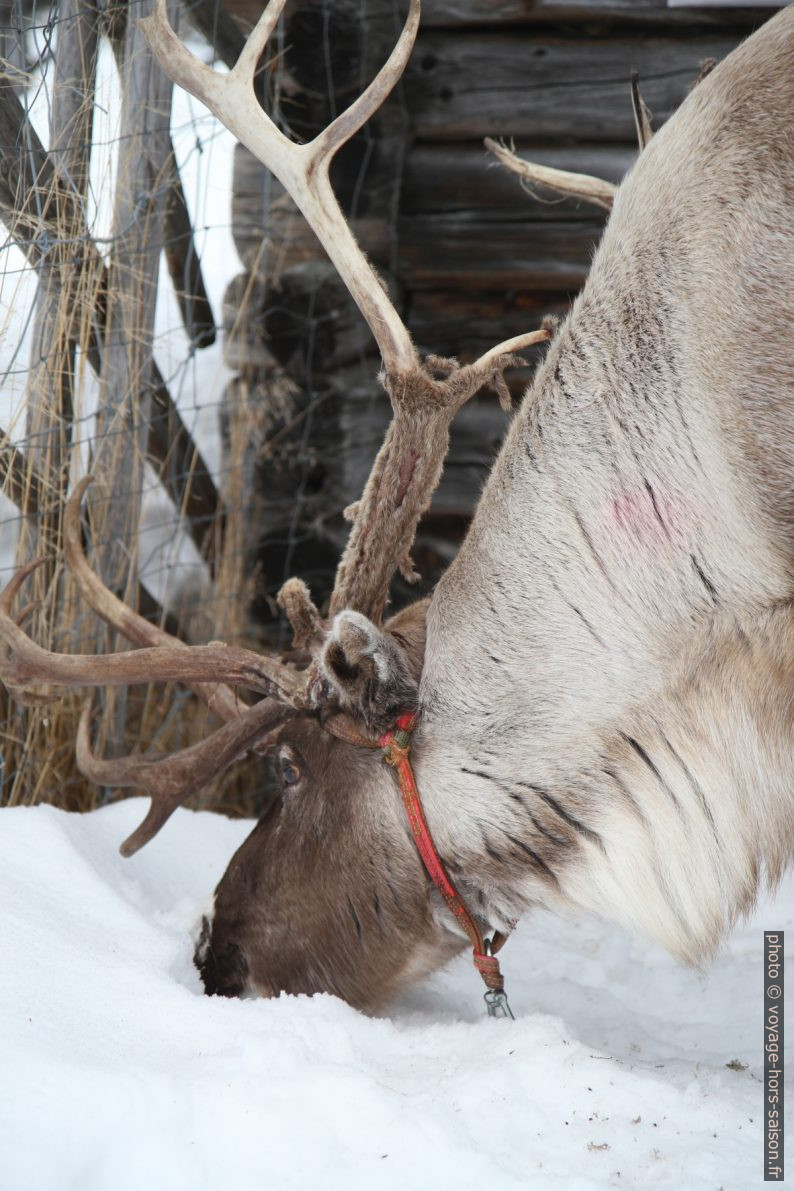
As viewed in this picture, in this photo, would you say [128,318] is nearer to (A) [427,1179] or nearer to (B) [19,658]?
(B) [19,658]

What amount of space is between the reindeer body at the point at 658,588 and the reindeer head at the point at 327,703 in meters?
0.14

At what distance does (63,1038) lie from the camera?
164 centimetres

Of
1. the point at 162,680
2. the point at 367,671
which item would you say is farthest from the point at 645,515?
the point at 162,680

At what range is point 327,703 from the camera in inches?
83.4

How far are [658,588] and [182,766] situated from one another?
1.01 meters

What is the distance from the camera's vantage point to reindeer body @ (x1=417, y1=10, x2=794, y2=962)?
183 cm

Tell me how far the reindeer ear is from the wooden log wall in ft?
5.84

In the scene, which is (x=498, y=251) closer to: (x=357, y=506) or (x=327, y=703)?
(x=357, y=506)

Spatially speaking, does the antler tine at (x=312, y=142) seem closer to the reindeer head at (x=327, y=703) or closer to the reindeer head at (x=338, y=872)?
the reindeer head at (x=327, y=703)

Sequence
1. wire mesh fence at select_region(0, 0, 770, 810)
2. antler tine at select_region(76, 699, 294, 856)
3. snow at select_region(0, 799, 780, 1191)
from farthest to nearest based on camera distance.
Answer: wire mesh fence at select_region(0, 0, 770, 810) < antler tine at select_region(76, 699, 294, 856) < snow at select_region(0, 799, 780, 1191)

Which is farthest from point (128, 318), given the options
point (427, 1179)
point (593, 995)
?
point (427, 1179)

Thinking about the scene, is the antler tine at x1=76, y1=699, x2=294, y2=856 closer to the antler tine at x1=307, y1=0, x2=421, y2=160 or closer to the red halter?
the red halter

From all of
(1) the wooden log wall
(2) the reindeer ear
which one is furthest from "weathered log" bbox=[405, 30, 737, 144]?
(2) the reindeer ear

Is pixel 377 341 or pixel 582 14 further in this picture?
pixel 582 14
